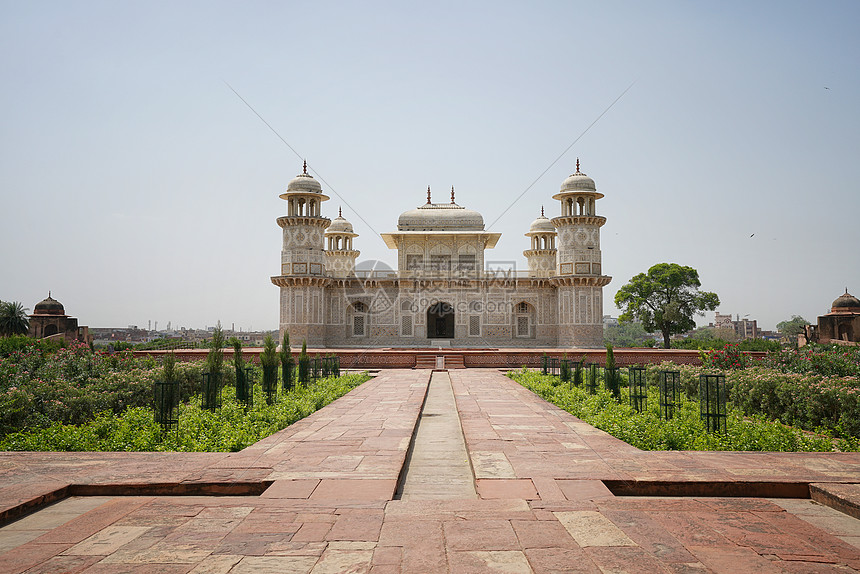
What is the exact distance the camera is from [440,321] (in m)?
28.8

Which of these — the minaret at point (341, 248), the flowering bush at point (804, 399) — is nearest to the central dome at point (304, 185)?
the minaret at point (341, 248)

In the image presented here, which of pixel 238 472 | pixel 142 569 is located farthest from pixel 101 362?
pixel 142 569

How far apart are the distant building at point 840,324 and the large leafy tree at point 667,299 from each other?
245 inches

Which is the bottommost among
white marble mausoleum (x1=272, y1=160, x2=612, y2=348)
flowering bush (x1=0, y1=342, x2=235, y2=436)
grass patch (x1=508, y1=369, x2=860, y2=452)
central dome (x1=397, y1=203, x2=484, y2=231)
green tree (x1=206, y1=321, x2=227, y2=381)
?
grass patch (x1=508, y1=369, x2=860, y2=452)

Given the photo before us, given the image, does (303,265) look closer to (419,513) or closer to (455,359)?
(455,359)

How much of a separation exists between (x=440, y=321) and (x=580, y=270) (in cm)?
737

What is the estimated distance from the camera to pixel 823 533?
337cm

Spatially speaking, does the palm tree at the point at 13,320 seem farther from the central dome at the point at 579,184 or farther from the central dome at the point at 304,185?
the central dome at the point at 579,184

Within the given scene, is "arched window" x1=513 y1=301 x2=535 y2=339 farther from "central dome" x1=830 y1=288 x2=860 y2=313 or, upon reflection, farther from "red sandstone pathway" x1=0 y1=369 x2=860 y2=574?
"red sandstone pathway" x1=0 y1=369 x2=860 y2=574

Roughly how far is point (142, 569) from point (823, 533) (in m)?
3.71

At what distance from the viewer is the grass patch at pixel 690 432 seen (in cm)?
566

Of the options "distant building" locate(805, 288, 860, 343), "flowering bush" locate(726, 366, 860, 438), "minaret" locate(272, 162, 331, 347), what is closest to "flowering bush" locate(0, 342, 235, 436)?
"flowering bush" locate(726, 366, 860, 438)

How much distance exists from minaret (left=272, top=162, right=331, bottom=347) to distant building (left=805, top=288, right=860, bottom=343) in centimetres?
2162

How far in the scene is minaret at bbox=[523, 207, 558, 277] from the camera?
29766 mm
